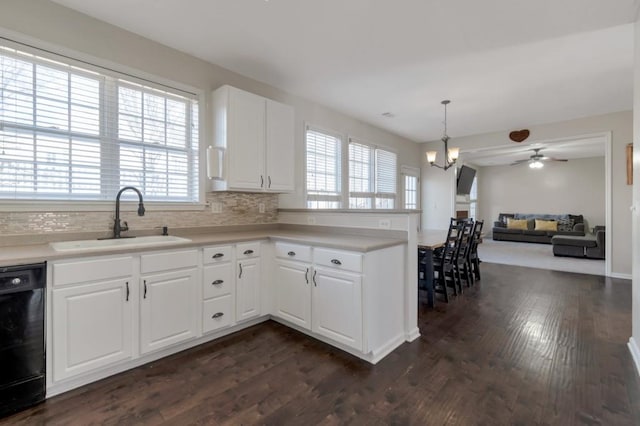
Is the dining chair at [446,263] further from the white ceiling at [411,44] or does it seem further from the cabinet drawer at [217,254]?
the cabinet drawer at [217,254]

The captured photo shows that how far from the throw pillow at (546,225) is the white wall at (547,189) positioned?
0.86 m

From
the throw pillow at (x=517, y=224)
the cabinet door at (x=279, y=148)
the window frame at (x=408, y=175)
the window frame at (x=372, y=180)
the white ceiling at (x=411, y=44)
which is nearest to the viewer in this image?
the white ceiling at (x=411, y=44)

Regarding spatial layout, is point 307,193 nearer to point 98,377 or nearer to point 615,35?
point 98,377

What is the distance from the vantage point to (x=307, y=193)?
14.5ft

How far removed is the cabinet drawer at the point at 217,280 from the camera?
251 centimetres

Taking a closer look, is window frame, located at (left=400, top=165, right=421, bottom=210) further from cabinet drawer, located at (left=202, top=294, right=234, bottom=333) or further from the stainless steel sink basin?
the stainless steel sink basin

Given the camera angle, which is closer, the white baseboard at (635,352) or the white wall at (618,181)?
the white baseboard at (635,352)

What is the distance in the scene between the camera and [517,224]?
31.2 feet

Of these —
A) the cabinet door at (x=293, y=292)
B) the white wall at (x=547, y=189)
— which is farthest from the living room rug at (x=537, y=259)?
the cabinet door at (x=293, y=292)

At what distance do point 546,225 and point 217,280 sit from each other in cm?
1008

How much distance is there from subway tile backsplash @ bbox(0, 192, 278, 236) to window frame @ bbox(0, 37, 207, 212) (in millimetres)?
50

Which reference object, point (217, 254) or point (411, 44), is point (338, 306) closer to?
point (217, 254)

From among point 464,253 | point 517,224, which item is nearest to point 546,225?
point 517,224

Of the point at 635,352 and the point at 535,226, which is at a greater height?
the point at 535,226
